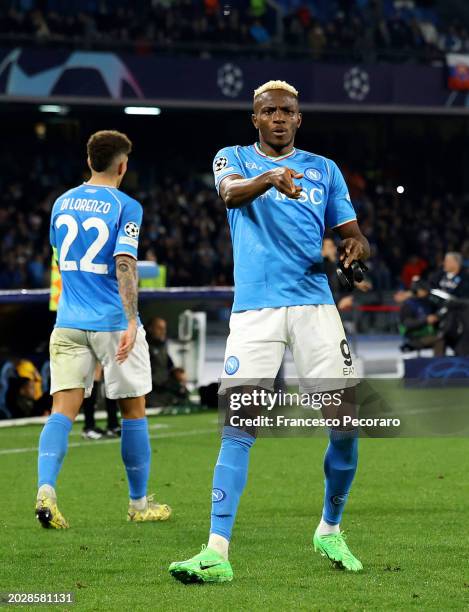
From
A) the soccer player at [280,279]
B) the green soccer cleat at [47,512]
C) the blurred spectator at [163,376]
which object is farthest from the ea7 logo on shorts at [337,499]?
the blurred spectator at [163,376]

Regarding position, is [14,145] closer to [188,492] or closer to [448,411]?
[448,411]

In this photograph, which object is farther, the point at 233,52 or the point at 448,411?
the point at 233,52

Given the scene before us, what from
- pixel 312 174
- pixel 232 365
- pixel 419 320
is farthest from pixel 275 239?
pixel 419 320

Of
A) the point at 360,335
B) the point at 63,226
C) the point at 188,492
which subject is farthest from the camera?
the point at 360,335

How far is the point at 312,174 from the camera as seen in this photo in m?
5.59

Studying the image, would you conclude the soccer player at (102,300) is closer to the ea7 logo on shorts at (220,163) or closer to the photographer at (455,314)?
the ea7 logo on shorts at (220,163)

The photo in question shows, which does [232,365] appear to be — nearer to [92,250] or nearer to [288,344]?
[288,344]

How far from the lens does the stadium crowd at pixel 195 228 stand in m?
27.0

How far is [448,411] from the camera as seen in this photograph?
14.0 meters

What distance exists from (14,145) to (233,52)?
6145mm

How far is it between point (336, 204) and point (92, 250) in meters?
1.87

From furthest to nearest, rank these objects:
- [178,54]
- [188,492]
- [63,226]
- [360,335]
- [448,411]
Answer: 1. [178,54]
2. [360,335]
3. [448,411]
4. [188,492]
5. [63,226]

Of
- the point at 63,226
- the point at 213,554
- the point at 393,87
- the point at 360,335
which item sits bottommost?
the point at 360,335

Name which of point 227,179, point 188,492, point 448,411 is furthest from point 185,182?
point 227,179
